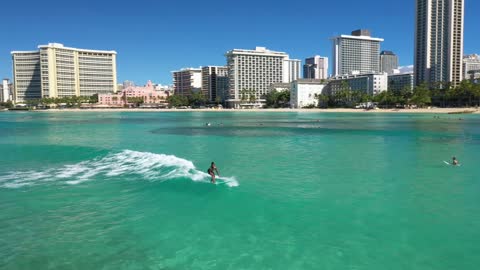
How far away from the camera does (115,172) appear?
2723cm

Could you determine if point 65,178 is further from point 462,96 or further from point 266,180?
point 462,96

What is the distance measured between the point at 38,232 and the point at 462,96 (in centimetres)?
16321

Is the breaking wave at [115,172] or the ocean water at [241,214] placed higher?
the breaking wave at [115,172]

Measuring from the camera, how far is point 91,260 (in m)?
12.5

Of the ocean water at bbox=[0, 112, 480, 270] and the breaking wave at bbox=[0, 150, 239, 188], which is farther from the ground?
the breaking wave at bbox=[0, 150, 239, 188]

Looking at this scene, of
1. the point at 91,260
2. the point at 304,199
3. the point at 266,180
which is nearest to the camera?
the point at 91,260

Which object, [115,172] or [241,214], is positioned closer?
[241,214]

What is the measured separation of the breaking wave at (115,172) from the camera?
2442cm

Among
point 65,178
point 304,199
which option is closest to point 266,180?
point 304,199

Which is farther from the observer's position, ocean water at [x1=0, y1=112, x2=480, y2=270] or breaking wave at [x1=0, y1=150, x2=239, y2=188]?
breaking wave at [x1=0, y1=150, x2=239, y2=188]

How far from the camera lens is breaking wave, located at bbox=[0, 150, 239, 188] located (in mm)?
24422

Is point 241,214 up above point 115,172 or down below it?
below

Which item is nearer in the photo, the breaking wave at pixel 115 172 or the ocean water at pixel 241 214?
the ocean water at pixel 241 214

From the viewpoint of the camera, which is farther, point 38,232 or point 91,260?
point 38,232
